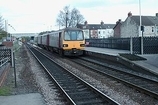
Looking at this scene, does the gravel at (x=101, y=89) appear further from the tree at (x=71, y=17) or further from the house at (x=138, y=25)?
the tree at (x=71, y=17)

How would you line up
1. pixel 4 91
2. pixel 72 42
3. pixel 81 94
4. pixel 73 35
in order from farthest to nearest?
1. pixel 73 35
2. pixel 72 42
3. pixel 4 91
4. pixel 81 94

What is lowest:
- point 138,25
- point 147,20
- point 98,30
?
point 138,25

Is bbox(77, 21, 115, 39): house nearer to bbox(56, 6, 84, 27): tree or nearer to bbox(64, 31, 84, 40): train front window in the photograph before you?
bbox(56, 6, 84, 27): tree

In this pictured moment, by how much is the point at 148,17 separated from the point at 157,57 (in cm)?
6208

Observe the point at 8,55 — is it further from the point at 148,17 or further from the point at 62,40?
the point at 148,17

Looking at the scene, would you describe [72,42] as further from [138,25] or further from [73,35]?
[138,25]

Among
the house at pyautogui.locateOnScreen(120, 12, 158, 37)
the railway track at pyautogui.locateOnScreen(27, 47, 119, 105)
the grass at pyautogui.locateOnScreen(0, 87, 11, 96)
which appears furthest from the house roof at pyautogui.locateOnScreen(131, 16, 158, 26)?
the grass at pyautogui.locateOnScreen(0, 87, 11, 96)

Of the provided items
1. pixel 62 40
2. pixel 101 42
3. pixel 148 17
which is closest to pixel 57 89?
pixel 62 40

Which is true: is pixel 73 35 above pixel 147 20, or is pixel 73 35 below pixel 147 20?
below

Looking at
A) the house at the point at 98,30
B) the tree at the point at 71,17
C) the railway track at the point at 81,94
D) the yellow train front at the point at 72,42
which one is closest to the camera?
the railway track at the point at 81,94

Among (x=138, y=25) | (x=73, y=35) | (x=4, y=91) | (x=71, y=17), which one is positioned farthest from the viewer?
(x=71, y=17)

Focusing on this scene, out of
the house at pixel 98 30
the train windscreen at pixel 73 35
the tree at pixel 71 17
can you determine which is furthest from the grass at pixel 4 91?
the house at pixel 98 30

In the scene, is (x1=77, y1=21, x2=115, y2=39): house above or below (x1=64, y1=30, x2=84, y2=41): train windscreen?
above

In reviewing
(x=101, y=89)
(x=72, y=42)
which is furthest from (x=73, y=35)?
(x=101, y=89)
